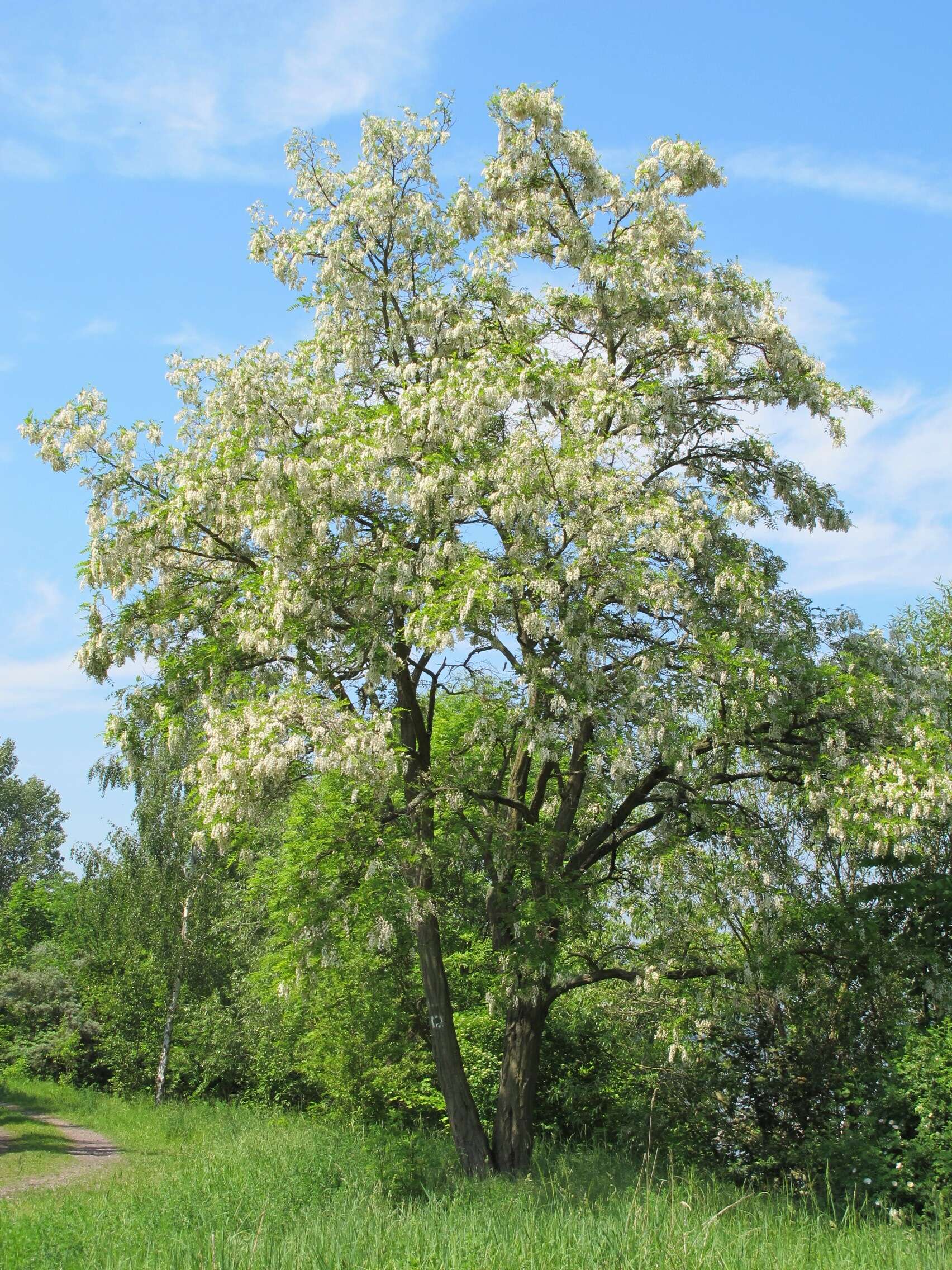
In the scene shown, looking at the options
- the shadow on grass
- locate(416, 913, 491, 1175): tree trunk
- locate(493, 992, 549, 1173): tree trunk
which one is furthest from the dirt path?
locate(493, 992, 549, 1173): tree trunk

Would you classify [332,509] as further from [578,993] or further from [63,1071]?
[63,1071]

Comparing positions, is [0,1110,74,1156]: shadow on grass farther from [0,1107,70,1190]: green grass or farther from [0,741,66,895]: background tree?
[0,741,66,895]: background tree

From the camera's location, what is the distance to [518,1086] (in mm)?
11133

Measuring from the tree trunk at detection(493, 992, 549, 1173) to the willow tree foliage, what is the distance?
41mm

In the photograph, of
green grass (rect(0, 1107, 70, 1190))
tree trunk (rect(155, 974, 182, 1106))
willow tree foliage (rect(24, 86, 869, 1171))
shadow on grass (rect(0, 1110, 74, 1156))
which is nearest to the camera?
willow tree foliage (rect(24, 86, 869, 1171))

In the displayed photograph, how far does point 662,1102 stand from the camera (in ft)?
41.9

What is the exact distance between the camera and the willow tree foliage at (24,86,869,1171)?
9.46m

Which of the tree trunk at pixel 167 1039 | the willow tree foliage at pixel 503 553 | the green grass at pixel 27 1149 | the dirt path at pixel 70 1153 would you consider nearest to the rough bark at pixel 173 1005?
the tree trunk at pixel 167 1039

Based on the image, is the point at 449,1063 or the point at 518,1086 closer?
the point at 449,1063

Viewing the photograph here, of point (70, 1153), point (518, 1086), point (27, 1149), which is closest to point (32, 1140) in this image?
point (27, 1149)

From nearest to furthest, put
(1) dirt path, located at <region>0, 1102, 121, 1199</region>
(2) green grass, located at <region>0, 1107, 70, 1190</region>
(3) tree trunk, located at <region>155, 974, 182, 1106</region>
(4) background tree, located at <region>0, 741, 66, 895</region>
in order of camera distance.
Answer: (1) dirt path, located at <region>0, 1102, 121, 1199</region> < (2) green grass, located at <region>0, 1107, 70, 1190</region> < (3) tree trunk, located at <region>155, 974, 182, 1106</region> < (4) background tree, located at <region>0, 741, 66, 895</region>

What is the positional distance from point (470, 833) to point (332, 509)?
3.73 metres

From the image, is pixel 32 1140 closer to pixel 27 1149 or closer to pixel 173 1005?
pixel 27 1149

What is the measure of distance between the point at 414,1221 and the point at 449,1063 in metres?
5.12
